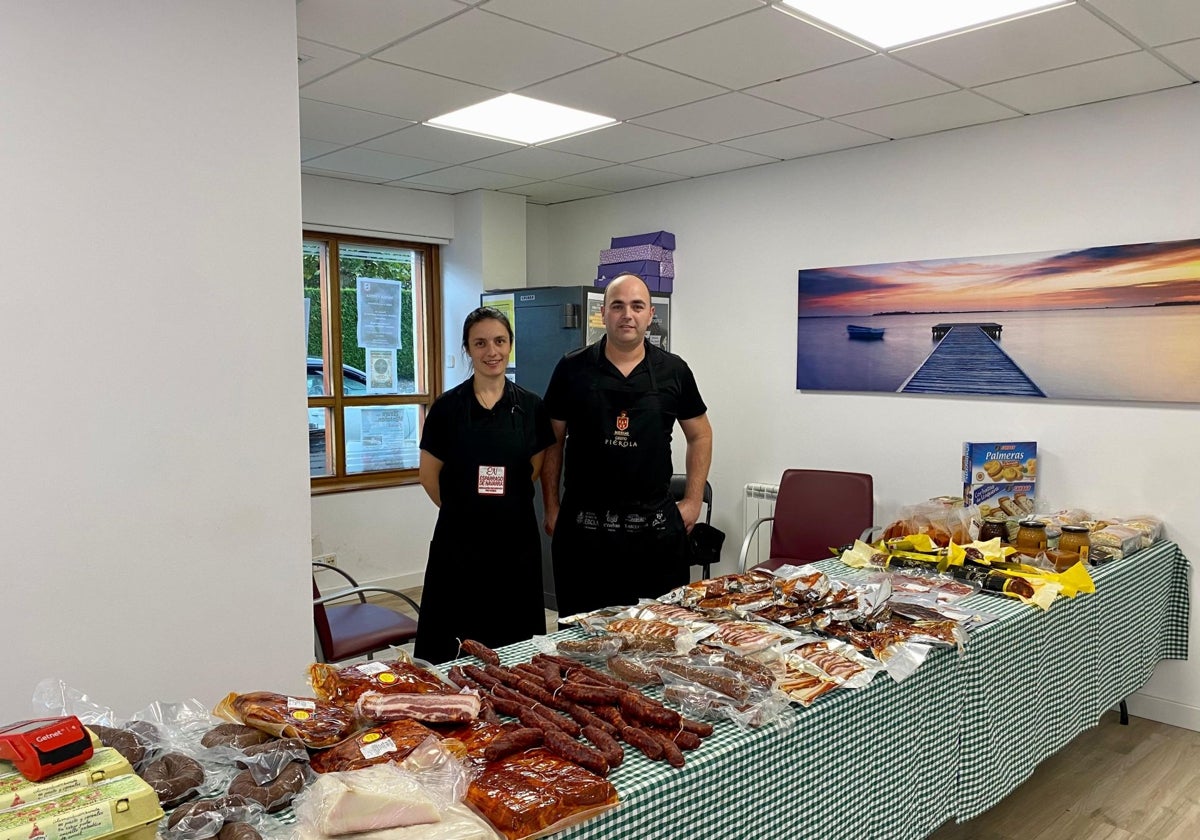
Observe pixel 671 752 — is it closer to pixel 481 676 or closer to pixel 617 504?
pixel 481 676

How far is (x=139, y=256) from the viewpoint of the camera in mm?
2332

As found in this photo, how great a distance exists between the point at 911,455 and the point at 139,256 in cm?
353

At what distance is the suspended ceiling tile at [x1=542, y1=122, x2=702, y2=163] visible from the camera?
13.3ft

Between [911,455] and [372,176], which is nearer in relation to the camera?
[911,455]

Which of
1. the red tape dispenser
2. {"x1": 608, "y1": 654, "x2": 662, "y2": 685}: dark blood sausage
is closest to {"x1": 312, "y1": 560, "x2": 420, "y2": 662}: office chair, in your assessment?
{"x1": 608, "y1": 654, "x2": 662, "y2": 685}: dark blood sausage

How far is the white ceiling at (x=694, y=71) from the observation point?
2.67 m

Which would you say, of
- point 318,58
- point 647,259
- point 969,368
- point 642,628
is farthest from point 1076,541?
point 318,58

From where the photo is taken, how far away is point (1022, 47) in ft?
9.57

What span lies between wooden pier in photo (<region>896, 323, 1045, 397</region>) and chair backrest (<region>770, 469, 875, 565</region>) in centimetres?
58

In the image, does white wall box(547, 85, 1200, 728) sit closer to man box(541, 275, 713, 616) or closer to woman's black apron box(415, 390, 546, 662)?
man box(541, 275, 713, 616)

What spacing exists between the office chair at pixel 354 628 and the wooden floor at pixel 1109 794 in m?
2.00

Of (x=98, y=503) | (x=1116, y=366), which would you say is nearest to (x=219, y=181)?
(x=98, y=503)

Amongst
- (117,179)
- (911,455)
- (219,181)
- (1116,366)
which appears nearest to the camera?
(117,179)

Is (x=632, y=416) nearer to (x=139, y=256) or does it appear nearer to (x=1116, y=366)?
(x=139, y=256)
